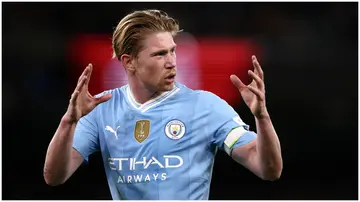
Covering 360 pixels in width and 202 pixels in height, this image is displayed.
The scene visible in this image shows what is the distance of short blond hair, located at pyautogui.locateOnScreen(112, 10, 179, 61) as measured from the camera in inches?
139

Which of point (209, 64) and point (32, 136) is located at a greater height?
point (209, 64)

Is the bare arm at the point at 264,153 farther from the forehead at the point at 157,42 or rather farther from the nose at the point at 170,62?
the forehead at the point at 157,42

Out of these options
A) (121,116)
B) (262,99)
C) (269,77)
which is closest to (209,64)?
(269,77)

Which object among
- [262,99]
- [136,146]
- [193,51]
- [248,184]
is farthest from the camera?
[248,184]

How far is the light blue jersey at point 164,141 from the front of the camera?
11.3 feet

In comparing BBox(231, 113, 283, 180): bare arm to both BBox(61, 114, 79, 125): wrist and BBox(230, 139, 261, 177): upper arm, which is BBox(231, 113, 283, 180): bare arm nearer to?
BBox(230, 139, 261, 177): upper arm

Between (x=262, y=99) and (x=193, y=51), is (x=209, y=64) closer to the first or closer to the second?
(x=193, y=51)

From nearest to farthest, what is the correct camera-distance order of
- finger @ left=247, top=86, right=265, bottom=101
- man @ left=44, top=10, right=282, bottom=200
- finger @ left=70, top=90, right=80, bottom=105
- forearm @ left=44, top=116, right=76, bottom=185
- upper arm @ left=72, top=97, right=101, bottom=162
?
1. finger @ left=247, top=86, right=265, bottom=101
2. finger @ left=70, top=90, right=80, bottom=105
3. forearm @ left=44, top=116, right=76, bottom=185
4. man @ left=44, top=10, right=282, bottom=200
5. upper arm @ left=72, top=97, right=101, bottom=162

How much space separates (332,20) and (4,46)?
3.41m

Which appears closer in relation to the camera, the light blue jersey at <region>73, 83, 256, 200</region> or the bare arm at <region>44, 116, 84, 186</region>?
the bare arm at <region>44, 116, 84, 186</region>

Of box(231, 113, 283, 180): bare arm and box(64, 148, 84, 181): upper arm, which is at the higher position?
box(231, 113, 283, 180): bare arm

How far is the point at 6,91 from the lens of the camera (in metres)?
6.93

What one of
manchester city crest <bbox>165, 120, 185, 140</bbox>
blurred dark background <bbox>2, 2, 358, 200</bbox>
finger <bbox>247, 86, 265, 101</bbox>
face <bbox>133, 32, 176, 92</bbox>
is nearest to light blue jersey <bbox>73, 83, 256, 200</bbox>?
manchester city crest <bbox>165, 120, 185, 140</bbox>

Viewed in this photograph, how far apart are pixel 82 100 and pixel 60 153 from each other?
0.30m
